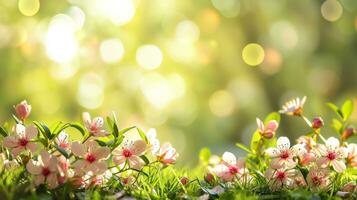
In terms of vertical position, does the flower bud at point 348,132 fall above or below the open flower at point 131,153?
above

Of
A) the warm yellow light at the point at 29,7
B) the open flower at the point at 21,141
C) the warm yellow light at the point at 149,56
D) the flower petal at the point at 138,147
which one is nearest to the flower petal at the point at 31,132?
the open flower at the point at 21,141

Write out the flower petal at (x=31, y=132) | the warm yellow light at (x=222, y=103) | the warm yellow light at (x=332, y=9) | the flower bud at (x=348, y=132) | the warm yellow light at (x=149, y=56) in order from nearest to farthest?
the flower petal at (x=31, y=132) → the flower bud at (x=348, y=132) → the warm yellow light at (x=332, y=9) → the warm yellow light at (x=149, y=56) → the warm yellow light at (x=222, y=103)

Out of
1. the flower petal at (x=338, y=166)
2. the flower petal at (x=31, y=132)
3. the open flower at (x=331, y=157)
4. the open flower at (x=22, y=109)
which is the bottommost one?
the flower petal at (x=338, y=166)

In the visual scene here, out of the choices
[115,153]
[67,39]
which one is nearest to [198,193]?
[115,153]

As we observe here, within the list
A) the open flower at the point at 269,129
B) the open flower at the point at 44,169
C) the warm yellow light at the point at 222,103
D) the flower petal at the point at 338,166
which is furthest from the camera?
the warm yellow light at the point at 222,103

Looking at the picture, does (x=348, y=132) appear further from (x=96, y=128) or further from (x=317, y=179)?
(x=96, y=128)

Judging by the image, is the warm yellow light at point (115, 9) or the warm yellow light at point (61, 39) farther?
the warm yellow light at point (115, 9)

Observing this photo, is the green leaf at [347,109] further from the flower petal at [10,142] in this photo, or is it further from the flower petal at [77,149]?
the flower petal at [10,142]
